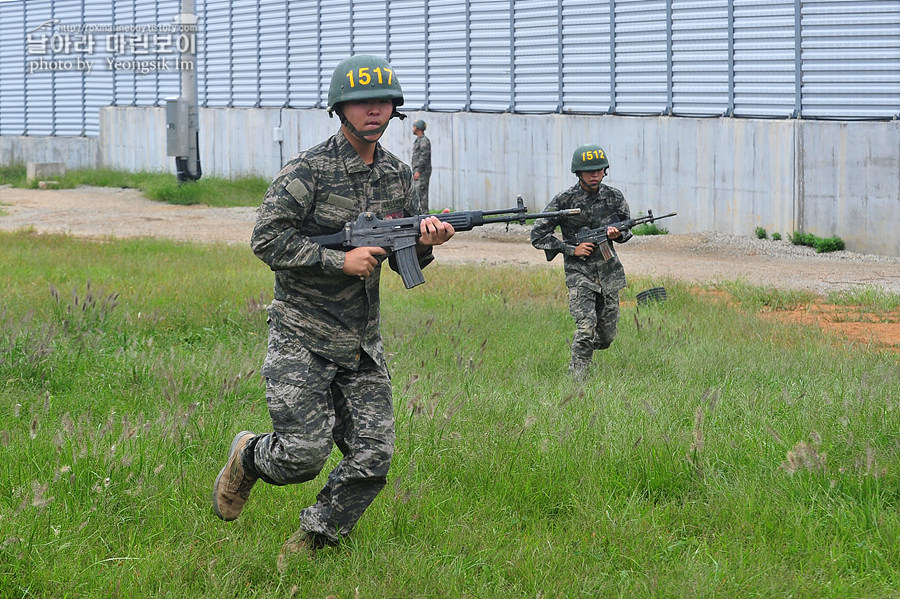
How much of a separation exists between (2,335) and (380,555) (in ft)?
15.0

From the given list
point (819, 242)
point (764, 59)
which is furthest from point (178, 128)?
point (819, 242)

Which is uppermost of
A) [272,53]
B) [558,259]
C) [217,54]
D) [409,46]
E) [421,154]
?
[217,54]

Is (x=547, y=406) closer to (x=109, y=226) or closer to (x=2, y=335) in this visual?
(x=2, y=335)

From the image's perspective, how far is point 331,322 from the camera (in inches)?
183

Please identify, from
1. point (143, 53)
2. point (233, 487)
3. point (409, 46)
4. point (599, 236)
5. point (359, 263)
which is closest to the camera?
point (359, 263)

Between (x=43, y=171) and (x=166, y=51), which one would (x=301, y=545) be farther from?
(x=43, y=171)

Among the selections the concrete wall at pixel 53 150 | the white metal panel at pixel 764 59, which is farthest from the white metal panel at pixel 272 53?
the white metal panel at pixel 764 59

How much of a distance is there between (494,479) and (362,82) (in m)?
2.00

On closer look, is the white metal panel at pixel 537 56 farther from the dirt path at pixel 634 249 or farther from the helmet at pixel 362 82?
the helmet at pixel 362 82

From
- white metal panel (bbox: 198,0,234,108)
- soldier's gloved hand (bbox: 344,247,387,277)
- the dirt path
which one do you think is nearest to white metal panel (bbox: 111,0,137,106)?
white metal panel (bbox: 198,0,234,108)

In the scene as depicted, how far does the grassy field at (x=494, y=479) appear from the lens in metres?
4.36

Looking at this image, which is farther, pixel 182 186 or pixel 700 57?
pixel 182 186

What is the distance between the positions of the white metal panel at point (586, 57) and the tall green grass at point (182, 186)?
8161mm

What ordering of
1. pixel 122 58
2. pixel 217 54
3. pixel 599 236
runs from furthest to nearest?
1. pixel 122 58
2. pixel 217 54
3. pixel 599 236
